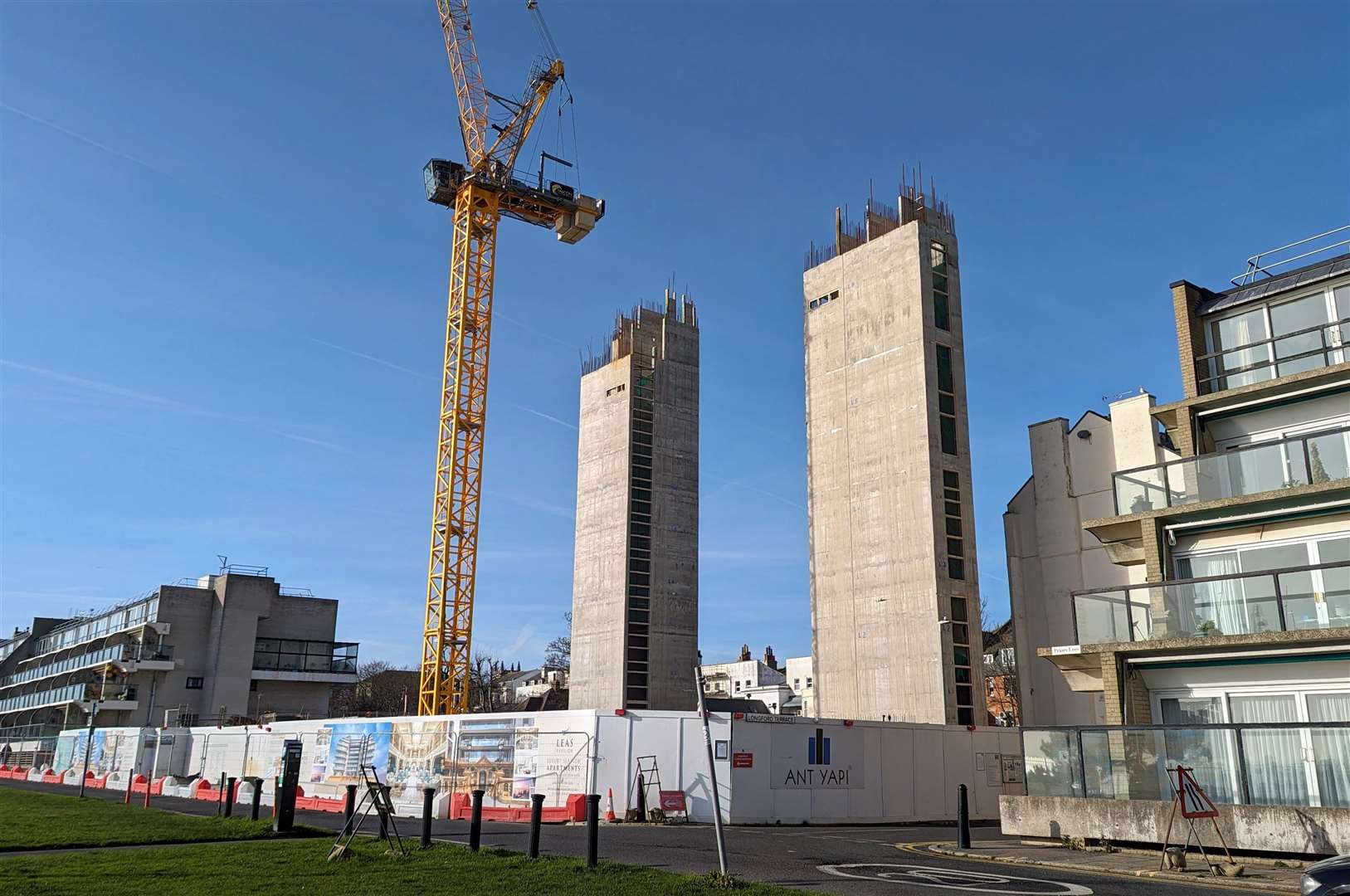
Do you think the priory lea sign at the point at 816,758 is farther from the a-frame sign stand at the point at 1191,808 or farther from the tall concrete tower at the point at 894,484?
the tall concrete tower at the point at 894,484

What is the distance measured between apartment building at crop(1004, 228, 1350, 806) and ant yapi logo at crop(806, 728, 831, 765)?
7.45 metres

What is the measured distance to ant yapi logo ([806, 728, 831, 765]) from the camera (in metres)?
28.9

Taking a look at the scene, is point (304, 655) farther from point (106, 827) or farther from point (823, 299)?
point (106, 827)

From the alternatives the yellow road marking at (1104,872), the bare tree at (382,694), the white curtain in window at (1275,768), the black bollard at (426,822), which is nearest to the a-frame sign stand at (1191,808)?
the white curtain in window at (1275,768)

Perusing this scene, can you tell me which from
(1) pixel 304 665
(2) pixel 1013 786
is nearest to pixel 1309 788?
(2) pixel 1013 786

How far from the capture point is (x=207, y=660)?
78688 millimetres

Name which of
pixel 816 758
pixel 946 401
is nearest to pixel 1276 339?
pixel 816 758

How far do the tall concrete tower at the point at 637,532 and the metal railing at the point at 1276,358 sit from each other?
150ft

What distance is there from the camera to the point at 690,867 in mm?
15211

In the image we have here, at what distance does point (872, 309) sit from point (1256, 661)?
29.9 meters

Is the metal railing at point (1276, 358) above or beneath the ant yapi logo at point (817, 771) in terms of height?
above

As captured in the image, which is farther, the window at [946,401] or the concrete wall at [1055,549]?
the window at [946,401]

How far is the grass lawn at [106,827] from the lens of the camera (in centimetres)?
1833

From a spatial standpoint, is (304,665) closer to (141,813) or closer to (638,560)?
(638,560)
